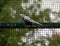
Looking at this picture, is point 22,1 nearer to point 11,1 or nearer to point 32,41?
point 11,1

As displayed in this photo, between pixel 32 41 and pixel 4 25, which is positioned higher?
pixel 4 25

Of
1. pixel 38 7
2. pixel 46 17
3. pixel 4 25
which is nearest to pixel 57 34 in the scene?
pixel 46 17

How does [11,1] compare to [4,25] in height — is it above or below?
below

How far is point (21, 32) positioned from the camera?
14.0 ft

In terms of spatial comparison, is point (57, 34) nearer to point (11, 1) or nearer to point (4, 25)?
point (11, 1)

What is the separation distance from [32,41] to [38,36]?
13 cm

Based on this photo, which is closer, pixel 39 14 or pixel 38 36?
pixel 38 36

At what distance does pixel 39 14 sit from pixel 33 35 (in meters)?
0.59

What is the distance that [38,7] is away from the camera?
4.76 meters

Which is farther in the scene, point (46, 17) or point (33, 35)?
point (46, 17)

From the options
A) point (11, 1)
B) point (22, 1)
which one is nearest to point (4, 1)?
point (11, 1)

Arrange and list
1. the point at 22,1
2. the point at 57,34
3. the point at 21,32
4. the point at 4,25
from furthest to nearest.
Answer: the point at 22,1
the point at 21,32
the point at 57,34
the point at 4,25

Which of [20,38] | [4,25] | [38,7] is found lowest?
[20,38]

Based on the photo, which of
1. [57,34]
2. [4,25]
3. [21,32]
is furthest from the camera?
[21,32]
